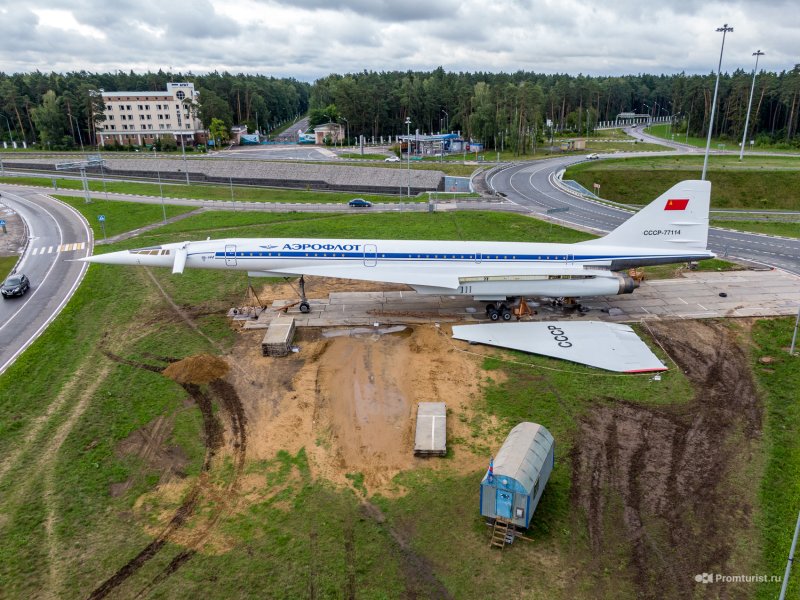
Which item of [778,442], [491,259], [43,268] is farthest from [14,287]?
[778,442]

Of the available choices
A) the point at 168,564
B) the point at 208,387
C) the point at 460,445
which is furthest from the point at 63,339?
the point at 460,445

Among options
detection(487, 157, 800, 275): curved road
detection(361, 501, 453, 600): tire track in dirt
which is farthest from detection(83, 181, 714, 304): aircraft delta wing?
detection(361, 501, 453, 600): tire track in dirt

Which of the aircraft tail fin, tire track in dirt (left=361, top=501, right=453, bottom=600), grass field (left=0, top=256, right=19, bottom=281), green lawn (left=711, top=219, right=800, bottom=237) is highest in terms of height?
the aircraft tail fin

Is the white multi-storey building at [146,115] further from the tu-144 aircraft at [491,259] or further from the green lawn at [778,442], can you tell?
the green lawn at [778,442]

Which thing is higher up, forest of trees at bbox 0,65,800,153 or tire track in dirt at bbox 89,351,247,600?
forest of trees at bbox 0,65,800,153

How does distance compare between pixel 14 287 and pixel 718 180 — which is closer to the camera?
pixel 14 287

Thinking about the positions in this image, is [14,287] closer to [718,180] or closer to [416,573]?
[416,573]

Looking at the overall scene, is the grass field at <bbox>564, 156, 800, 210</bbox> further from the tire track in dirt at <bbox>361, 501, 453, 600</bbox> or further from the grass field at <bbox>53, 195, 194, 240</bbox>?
the tire track in dirt at <bbox>361, 501, 453, 600</bbox>

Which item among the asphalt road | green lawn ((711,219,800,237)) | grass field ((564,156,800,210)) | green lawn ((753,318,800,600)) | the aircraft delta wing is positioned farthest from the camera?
grass field ((564,156,800,210))
